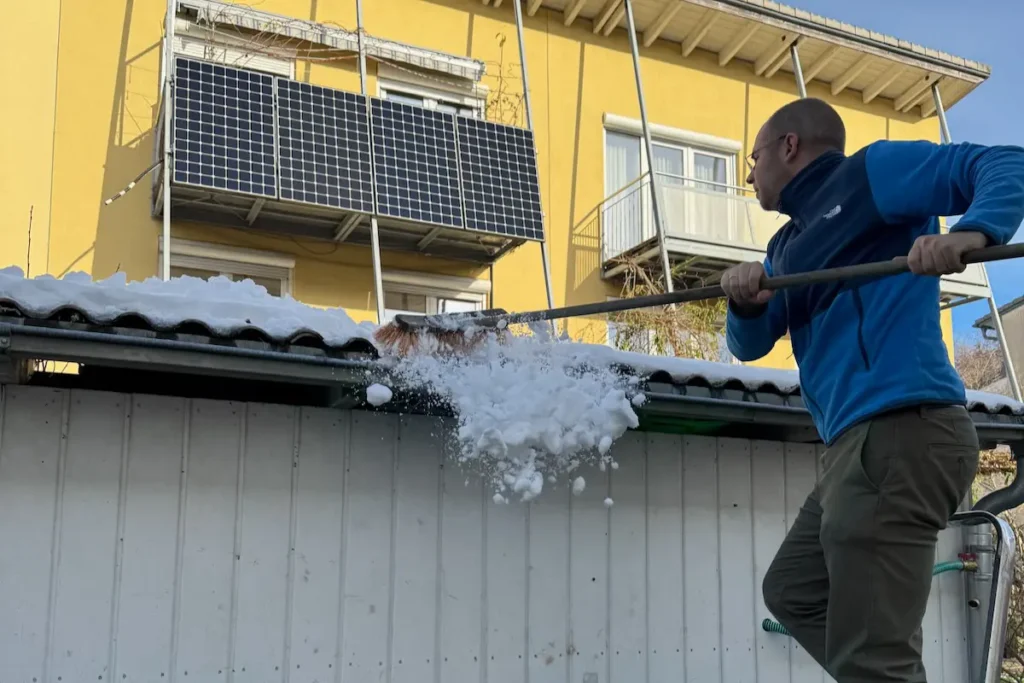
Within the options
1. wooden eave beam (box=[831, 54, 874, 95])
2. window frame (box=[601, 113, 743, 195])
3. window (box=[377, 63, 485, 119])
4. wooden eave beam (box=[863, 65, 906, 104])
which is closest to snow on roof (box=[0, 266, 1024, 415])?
window (box=[377, 63, 485, 119])

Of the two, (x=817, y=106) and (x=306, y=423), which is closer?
(x=817, y=106)

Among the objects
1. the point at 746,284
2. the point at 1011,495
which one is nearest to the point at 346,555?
the point at 746,284

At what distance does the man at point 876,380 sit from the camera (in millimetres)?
2199

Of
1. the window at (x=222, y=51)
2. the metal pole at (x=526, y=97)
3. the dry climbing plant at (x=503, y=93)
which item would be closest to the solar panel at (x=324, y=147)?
the window at (x=222, y=51)

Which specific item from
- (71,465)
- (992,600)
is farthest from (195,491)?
(992,600)

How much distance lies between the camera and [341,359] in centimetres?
343

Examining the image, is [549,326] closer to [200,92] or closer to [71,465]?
[71,465]

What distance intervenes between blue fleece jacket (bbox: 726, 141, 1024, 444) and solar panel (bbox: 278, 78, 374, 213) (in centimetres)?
658

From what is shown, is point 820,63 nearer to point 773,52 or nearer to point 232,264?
point 773,52

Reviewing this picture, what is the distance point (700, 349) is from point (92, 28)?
21.4 feet

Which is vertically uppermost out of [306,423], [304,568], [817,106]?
[817,106]

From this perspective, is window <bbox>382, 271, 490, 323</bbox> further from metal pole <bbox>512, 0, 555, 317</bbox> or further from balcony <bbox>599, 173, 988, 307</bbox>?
balcony <bbox>599, 173, 988, 307</bbox>

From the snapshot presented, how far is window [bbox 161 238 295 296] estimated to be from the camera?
9.09 m

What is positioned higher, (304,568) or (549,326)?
(549,326)
